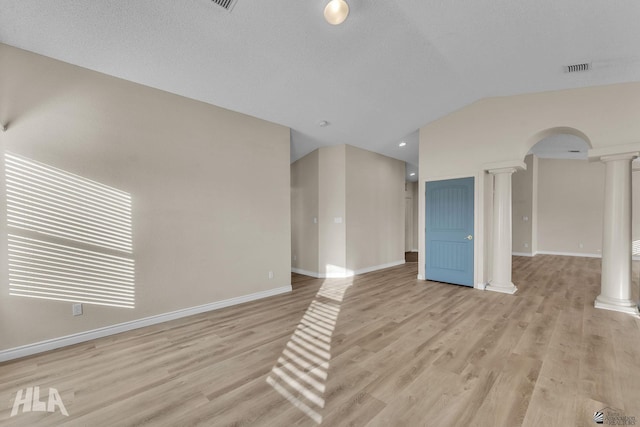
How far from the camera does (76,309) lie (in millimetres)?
2795

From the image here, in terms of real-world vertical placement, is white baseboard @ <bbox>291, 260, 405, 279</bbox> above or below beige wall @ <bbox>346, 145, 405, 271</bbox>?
below

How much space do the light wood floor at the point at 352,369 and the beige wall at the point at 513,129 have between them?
6.77 feet

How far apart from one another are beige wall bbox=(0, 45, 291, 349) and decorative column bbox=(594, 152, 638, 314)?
4848mm

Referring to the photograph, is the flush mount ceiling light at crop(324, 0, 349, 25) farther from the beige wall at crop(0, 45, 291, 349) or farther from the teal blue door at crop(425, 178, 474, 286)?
the teal blue door at crop(425, 178, 474, 286)

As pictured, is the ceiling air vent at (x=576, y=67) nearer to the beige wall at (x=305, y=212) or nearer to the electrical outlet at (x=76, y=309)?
the beige wall at (x=305, y=212)

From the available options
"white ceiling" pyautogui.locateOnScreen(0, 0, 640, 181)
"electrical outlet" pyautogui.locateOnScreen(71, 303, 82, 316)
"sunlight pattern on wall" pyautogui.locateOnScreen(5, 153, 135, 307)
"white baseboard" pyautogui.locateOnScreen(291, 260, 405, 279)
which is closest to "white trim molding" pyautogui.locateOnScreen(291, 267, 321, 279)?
→ "white baseboard" pyautogui.locateOnScreen(291, 260, 405, 279)

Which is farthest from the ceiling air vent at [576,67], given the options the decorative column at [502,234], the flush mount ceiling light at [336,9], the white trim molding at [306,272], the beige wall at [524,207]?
the beige wall at [524,207]

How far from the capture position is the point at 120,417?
1739 mm

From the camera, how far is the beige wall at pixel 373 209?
5.97 m

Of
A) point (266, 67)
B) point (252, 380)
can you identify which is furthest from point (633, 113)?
point (252, 380)

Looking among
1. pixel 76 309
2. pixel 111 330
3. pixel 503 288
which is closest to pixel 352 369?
pixel 111 330

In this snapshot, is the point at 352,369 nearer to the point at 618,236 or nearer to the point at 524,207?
the point at 618,236

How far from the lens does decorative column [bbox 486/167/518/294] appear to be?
15.1ft

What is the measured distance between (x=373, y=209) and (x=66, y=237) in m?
5.56
